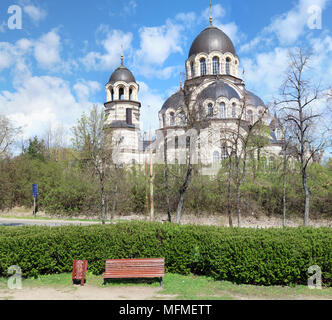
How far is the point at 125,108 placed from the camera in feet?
148

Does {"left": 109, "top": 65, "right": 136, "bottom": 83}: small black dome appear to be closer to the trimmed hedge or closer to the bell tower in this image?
the bell tower

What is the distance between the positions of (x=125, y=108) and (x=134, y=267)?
1534 inches

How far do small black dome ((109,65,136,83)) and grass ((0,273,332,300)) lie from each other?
40.3m

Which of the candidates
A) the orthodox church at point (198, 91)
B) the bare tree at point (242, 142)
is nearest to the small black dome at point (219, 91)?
the orthodox church at point (198, 91)

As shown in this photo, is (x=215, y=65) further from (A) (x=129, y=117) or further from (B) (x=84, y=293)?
(B) (x=84, y=293)

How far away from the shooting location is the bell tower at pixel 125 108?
4375 cm

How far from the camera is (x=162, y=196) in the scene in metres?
25.4

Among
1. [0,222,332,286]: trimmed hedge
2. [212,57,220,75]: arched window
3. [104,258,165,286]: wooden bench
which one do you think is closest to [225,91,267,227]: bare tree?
[0,222,332,286]: trimmed hedge

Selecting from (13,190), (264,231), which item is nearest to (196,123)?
(264,231)

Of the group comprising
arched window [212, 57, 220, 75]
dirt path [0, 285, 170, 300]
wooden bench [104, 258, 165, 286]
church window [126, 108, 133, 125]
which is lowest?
dirt path [0, 285, 170, 300]

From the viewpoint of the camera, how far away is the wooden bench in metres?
7.70
